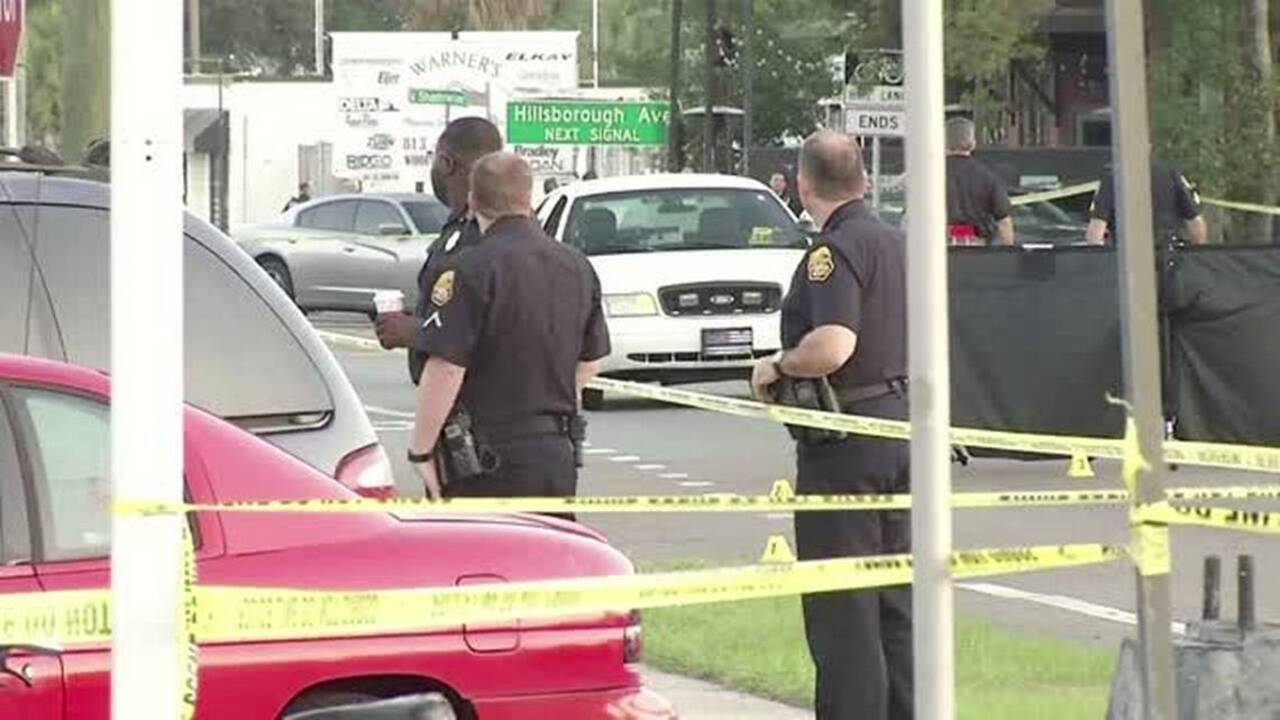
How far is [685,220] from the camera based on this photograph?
20250 mm

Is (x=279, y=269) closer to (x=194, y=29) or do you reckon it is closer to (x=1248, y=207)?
(x=194, y=29)

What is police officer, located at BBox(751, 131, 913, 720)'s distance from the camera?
7539 mm

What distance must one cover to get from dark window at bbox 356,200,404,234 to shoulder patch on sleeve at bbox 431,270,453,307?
85.8 feet

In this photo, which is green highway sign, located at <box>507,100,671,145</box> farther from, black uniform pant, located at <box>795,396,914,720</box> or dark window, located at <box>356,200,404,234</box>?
black uniform pant, located at <box>795,396,914,720</box>

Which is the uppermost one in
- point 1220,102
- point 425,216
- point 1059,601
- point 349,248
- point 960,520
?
point 1220,102

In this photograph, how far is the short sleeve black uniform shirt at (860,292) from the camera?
24.8 feet

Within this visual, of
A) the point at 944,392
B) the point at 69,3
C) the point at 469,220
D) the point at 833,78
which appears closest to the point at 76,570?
the point at 944,392

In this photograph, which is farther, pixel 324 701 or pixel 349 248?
pixel 349 248

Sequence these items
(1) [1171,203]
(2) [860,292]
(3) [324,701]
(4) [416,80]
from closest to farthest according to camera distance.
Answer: (3) [324,701], (2) [860,292], (1) [1171,203], (4) [416,80]

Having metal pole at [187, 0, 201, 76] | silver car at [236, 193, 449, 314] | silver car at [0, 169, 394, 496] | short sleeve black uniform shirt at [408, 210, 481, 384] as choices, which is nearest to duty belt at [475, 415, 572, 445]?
short sleeve black uniform shirt at [408, 210, 481, 384]

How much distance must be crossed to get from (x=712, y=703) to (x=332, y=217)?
26356 millimetres

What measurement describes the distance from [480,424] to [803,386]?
3.49ft

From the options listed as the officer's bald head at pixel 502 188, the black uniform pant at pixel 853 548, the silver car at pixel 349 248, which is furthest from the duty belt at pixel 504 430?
the silver car at pixel 349 248

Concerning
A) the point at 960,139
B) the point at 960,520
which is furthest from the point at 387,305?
the point at 960,139
